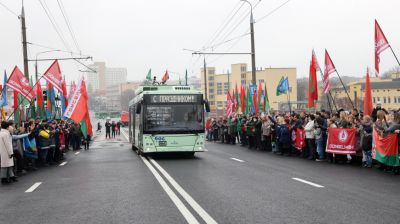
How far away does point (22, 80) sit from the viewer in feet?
76.9

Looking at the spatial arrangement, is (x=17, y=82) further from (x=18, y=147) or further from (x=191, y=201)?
(x=191, y=201)

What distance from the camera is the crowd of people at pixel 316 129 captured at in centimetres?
1589

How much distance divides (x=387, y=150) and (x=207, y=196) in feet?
22.6

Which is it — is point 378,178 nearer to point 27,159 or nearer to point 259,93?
point 27,159

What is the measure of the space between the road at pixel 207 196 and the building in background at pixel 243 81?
10142 cm

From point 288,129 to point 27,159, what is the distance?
10.4 m

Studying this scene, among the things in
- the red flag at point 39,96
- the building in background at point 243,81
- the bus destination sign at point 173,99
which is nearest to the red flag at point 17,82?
the bus destination sign at point 173,99

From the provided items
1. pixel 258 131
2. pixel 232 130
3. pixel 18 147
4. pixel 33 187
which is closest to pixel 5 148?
→ pixel 33 187

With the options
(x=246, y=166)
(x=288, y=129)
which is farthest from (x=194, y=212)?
(x=288, y=129)

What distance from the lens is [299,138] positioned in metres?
21.1

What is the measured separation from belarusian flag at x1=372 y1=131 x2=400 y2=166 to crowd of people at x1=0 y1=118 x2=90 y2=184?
10046 millimetres

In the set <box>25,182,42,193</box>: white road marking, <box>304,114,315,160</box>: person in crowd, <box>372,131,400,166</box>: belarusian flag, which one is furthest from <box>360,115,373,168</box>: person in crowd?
<box>25,182,42,193</box>: white road marking

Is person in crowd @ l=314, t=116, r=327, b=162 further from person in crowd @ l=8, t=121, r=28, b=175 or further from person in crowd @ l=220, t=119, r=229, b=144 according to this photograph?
person in crowd @ l=220, t=119, r=229, b=144

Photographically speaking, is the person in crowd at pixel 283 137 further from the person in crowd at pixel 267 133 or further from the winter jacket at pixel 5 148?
the winter jacket at pixel 5 148
